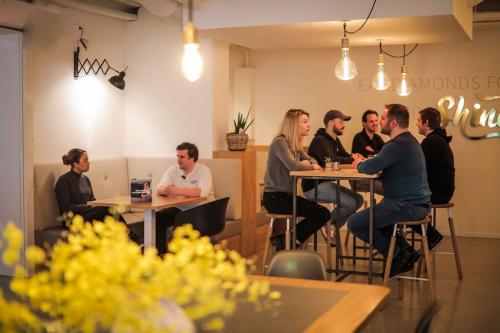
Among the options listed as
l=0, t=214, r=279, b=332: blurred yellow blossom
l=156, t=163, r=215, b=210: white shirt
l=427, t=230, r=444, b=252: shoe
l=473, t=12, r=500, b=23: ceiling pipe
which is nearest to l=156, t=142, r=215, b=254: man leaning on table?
l=156, t=163, r=215, b=210: white shirt

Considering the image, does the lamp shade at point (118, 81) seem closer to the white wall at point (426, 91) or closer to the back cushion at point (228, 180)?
the back cushion at point (228, 180)

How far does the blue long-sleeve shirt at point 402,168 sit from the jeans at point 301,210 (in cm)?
99

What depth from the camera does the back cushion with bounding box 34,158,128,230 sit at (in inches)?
277

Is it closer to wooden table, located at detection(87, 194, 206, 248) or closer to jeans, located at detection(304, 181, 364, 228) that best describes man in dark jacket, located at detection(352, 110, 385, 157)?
jeans, located at detection(304, 181, 364, 228)

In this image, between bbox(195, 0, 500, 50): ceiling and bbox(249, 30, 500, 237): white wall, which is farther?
bbox(249, 30, 500, 237): white wall

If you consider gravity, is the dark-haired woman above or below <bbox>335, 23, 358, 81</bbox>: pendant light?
below

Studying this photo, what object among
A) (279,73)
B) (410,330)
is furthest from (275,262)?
(279,73)

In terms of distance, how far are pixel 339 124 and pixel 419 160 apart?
171 cm

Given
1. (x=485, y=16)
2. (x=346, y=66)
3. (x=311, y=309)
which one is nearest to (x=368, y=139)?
(x=485, y=16)

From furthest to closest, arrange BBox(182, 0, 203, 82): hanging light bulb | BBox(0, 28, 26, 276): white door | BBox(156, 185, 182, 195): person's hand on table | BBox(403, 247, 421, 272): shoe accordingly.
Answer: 1. BBox(0, 28, 26, 276): white door
2. BBox(156, 185, 182, 195): person's hand on table
3. BBox(403, 247, 421, 272): shoe
4. BBox(182, 0, 203, 82): hanging light bulb

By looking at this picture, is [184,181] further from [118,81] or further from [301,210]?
[118,81]

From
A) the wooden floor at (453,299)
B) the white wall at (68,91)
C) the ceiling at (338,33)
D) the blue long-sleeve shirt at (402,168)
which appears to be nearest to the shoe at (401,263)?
the wooden floor at (453,299)

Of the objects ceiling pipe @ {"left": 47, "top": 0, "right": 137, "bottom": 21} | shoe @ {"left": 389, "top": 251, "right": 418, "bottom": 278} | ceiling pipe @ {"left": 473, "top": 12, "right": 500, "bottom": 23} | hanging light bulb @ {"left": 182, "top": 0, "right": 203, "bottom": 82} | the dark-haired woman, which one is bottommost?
shoe @ {"left": 389, "top": 251, "right": 418, "bottom": 278}

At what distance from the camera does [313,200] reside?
7.57m
